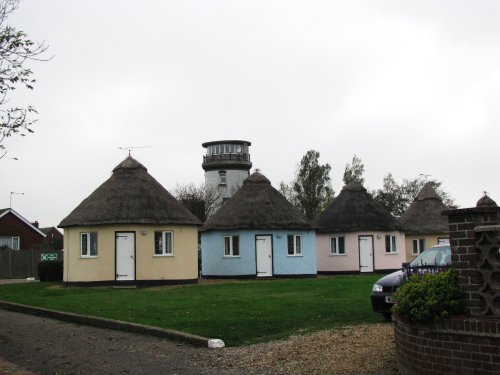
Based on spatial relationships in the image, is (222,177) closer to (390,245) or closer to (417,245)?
(417,245)

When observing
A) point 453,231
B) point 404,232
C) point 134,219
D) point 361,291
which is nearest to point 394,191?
point 404,232

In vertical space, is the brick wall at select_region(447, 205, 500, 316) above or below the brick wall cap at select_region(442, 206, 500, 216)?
below

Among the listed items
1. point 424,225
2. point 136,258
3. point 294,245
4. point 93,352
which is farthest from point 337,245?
point 93,352

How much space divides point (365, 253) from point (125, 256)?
16.8 m

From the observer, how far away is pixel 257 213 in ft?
124

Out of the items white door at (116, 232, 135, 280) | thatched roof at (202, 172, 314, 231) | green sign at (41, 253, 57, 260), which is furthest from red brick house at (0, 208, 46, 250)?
white door at (116, 232, 135, 280)

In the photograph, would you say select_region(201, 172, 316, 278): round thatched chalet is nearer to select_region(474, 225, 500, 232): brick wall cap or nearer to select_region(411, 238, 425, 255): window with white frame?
select_region(411, 238, 425, 255): window with white frame

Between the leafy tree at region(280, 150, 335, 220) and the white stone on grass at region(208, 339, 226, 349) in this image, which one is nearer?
the white stone on grass at region(208, 339, 226, 349)

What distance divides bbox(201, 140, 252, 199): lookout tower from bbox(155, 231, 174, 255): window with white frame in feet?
132

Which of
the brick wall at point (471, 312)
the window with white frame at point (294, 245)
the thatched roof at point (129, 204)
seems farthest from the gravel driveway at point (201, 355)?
the window with white frame at point (294, 245)

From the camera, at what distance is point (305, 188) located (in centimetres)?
6769

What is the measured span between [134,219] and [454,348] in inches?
986

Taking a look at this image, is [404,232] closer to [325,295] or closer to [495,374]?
[325,295]

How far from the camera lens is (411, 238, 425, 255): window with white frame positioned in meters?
47.4
